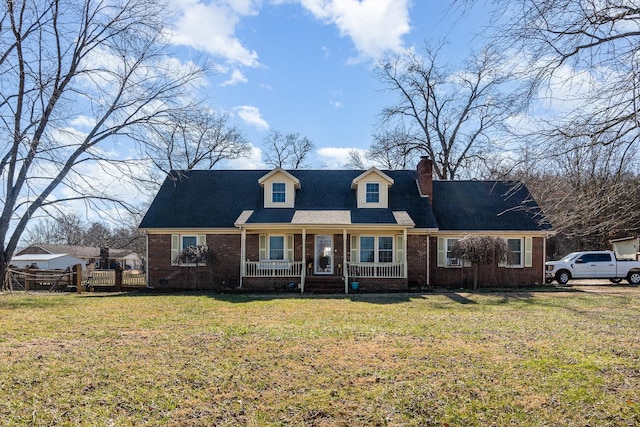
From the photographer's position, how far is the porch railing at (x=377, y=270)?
19.1m

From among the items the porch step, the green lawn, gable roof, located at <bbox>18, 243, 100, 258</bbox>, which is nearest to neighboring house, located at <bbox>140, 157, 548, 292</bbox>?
the porch step

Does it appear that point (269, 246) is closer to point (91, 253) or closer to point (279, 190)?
point (279, 190)

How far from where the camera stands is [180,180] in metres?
22.2

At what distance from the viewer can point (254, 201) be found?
22.0 metres

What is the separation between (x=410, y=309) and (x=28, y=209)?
570 inches

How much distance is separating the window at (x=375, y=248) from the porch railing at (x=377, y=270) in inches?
39.2

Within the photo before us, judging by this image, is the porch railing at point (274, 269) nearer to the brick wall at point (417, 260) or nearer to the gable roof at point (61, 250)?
the brick wall at point (417, 260)

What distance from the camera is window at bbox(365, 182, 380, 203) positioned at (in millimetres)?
21344

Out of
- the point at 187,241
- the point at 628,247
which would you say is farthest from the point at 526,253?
the point at 187,241

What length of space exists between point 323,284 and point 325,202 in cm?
462

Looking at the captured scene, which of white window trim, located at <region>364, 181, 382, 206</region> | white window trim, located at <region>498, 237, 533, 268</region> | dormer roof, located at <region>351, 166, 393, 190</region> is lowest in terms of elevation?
white window trim, located at <region>498, 237, 533, 268</region>

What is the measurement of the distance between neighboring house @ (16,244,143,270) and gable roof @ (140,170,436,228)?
41.3 metres

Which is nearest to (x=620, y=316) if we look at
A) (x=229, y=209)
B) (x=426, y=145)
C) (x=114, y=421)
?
(x=114, y=421)

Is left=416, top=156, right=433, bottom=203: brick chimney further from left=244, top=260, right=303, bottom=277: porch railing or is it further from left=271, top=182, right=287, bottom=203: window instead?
left=244, top=260, right=303, bottom=277: porch railing
